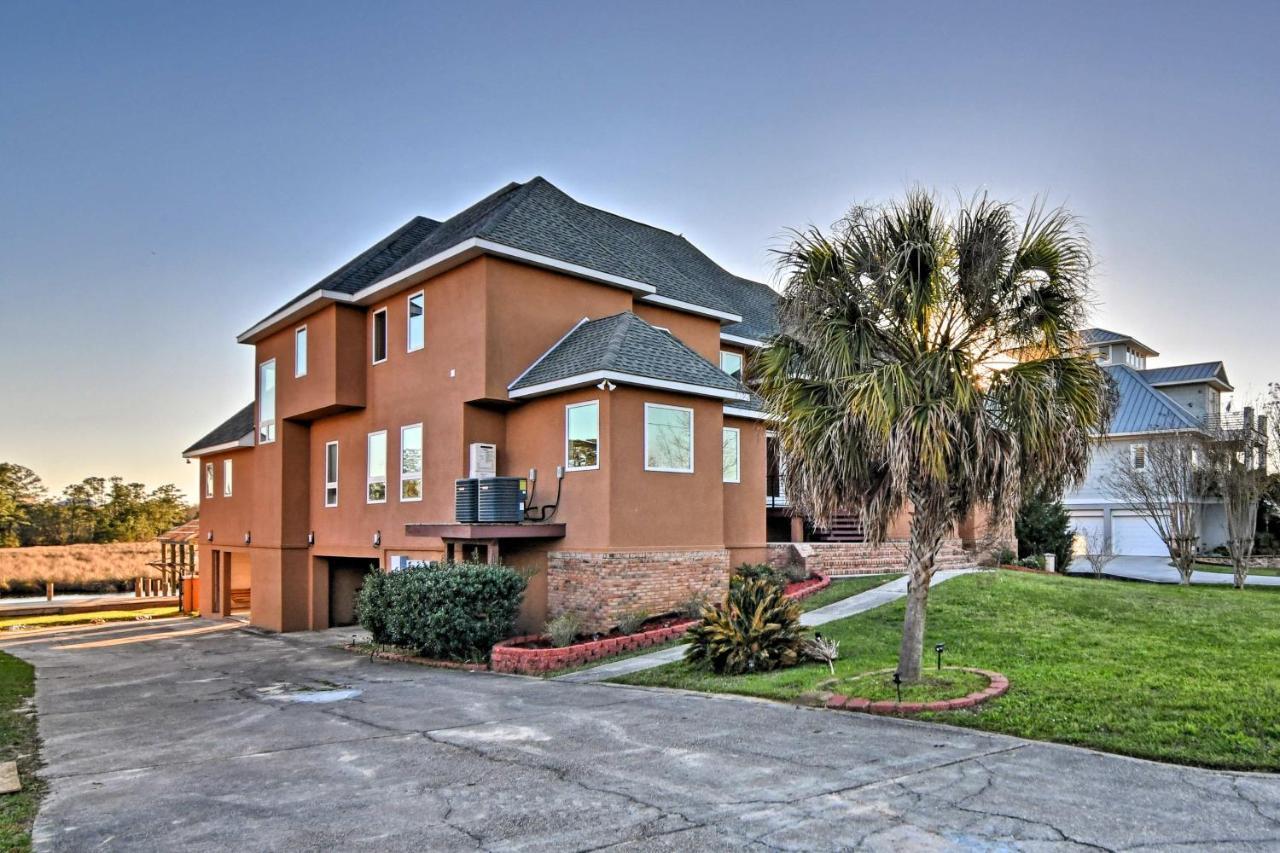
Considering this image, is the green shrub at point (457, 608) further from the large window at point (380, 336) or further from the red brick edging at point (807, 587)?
the large window at point (380, 336)

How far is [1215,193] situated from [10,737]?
69.5ft

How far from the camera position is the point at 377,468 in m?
20.0

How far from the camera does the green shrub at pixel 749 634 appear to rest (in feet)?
37.7

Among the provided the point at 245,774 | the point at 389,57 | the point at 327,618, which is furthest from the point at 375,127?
the point at 245,774

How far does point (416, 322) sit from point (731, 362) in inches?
339

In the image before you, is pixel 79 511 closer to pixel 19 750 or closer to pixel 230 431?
pixel 230 431

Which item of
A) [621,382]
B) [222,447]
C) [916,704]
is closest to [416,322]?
[621,382]

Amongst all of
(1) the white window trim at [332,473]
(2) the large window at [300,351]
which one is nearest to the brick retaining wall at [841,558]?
(1) the white window trim at [332,473]

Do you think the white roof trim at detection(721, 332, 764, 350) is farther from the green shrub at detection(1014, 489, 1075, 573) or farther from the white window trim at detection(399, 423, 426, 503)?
the green shrub at detection(1014, 489, 1075, 573)

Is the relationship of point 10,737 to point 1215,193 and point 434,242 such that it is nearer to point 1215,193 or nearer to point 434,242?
point 434,242

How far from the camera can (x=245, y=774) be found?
7.54 m

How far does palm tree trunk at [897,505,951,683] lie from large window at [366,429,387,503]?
1338 cm

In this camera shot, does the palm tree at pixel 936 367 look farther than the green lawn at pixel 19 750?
Yes

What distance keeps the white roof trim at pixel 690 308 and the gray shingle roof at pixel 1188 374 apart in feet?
105
